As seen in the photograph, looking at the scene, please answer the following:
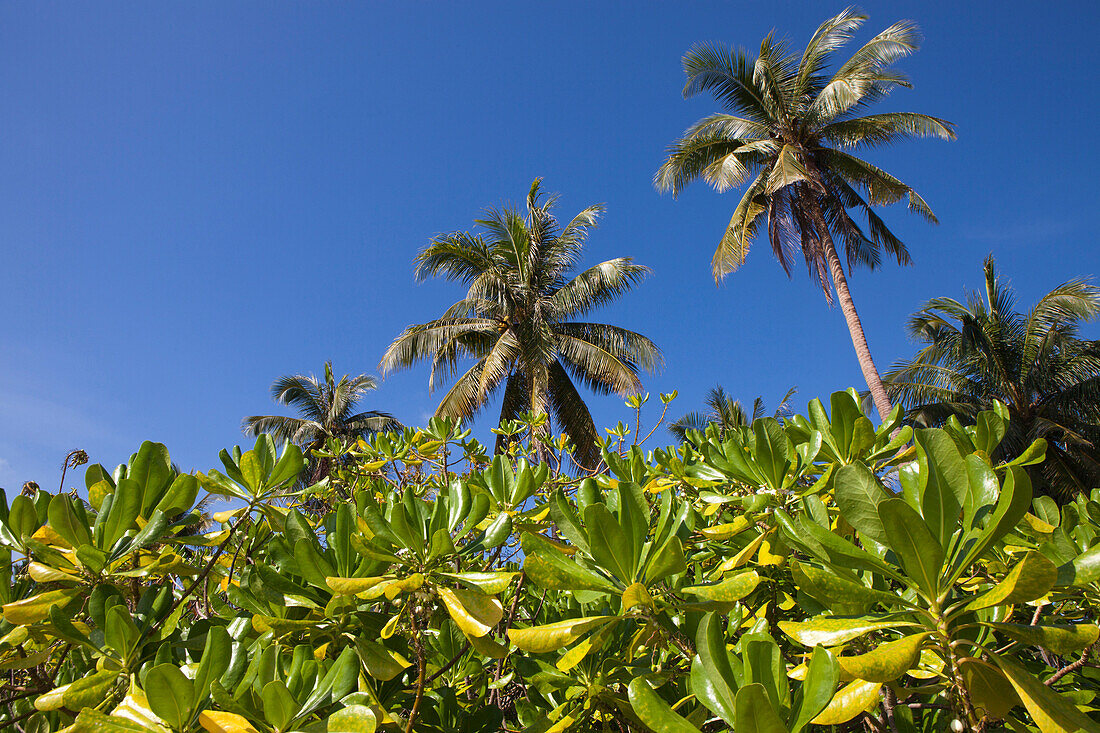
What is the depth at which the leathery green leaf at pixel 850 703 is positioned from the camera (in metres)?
0.73

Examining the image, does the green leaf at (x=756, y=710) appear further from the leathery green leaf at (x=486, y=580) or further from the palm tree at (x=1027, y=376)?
the palm tree at (x=1027, y=376)

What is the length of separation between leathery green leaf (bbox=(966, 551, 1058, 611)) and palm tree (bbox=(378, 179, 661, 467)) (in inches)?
500

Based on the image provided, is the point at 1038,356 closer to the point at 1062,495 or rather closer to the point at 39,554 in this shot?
the point at 1062,495

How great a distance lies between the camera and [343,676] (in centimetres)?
83

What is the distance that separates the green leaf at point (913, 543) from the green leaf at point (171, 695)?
88cm

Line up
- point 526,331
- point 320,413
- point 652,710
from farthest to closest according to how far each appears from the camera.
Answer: point 320,413
point 526,331
point 652,710

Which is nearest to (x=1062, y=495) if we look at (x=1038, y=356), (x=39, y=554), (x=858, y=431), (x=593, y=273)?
(x=1038, y=356)

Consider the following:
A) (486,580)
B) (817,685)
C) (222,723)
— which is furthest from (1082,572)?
(222,723)

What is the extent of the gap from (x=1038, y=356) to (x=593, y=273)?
11927 millimetres

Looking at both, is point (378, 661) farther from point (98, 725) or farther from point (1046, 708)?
point (1046, 708)

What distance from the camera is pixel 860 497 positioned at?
78cm

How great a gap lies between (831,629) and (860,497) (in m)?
0.17

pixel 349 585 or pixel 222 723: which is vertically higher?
pixel 349 585

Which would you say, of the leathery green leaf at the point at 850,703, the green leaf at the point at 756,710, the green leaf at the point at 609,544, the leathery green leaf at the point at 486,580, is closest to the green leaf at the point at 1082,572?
the leathery green leaf at the point at 850,703
